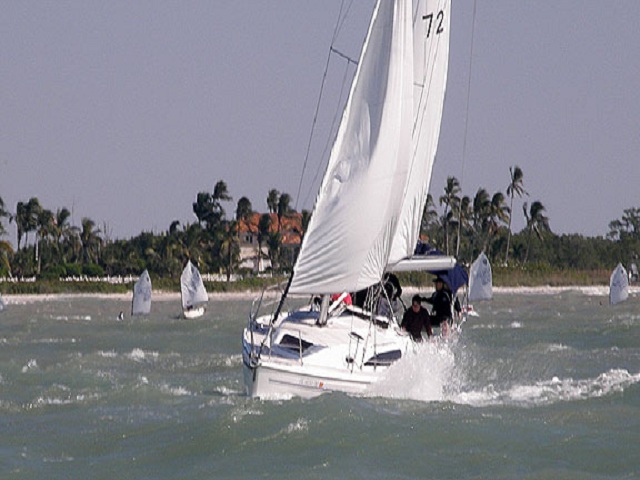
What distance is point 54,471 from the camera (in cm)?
1738

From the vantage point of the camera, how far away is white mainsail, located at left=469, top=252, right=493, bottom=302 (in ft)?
234

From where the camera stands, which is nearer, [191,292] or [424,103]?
[424,103]

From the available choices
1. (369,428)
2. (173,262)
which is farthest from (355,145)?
(173,262)

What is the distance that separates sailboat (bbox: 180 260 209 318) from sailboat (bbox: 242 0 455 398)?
134ft

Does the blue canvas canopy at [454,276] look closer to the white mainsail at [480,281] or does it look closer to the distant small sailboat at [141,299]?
the distant small sailboat at [141,299]

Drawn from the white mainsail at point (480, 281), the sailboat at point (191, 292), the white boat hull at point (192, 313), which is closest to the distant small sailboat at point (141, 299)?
the sailboat at point (191, 292)

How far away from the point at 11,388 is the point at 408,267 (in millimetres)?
8145

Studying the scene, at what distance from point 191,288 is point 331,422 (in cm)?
4749

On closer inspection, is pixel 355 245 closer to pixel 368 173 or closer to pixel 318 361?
pixel 368 173

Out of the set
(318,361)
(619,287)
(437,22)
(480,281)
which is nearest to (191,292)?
(480,281)

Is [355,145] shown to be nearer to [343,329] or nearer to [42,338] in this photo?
[343,329]

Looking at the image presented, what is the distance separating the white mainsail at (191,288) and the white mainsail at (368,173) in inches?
1673

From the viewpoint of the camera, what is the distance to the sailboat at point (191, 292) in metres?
66.1

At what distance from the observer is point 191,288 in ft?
219
